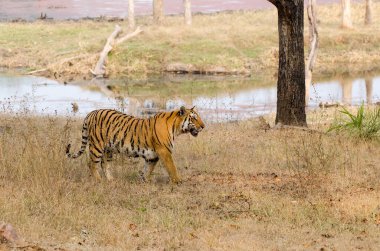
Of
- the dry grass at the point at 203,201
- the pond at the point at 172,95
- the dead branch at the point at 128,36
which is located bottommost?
the dry grass at the point at 203,201

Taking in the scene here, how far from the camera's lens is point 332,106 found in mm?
20922

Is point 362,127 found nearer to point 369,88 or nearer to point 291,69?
point 291,69

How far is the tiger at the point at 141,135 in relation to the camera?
11.3 m

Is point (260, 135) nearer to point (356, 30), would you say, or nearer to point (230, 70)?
point (230, 70)

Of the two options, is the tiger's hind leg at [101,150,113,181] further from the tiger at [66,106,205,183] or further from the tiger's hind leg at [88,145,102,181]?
the tiger's hind leg at [88,145,102,181]

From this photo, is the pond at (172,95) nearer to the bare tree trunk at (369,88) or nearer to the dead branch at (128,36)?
the bare tree trunk at (369,88)

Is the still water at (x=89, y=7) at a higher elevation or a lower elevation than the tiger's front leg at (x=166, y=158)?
higher

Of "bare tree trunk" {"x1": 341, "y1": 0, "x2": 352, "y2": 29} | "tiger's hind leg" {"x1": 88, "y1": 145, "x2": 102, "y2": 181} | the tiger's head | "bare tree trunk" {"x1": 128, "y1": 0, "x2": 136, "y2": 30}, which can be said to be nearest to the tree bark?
the tiger's head

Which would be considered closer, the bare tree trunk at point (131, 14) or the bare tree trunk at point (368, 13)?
the bare tree trunk at point (131, 14)

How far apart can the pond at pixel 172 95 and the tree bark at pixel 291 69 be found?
3.16m

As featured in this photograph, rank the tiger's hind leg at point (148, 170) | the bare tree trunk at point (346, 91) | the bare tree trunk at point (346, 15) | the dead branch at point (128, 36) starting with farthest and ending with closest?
the bare tree trunk at point (346, 15) < the dead branch at point (128, 36) < the bare tree trunk at point (346, 91) < the tiger's hind leg at point (148, 170)

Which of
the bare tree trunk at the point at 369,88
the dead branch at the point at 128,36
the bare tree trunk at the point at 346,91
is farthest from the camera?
the dead branch at the point at 128,36

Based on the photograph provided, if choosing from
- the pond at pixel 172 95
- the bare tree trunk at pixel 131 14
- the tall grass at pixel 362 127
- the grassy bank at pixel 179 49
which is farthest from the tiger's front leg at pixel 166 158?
the bare tree trunk at pixel 131 14

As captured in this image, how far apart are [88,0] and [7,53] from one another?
95.6ft
